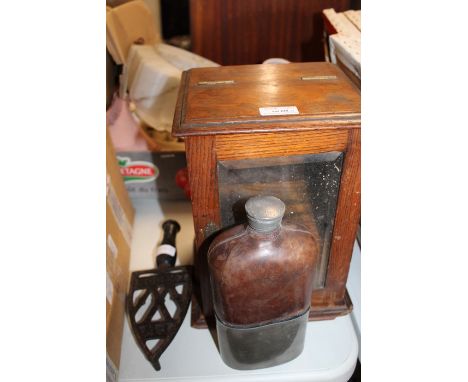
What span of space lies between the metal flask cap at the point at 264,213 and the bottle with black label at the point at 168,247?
0.53 metres

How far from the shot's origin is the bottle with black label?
1107mm

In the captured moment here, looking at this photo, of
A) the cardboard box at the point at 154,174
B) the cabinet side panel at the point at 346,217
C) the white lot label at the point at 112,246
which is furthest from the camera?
the cardboard box at the point at 154,174

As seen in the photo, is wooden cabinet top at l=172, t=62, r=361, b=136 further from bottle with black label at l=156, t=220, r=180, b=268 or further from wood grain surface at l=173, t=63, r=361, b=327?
bottle with black label at l=156, t=220, r=180, b=268

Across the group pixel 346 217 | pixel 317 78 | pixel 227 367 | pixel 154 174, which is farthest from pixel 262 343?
pixel 154 174

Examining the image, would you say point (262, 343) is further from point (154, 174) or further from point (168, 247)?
point (154, 174)

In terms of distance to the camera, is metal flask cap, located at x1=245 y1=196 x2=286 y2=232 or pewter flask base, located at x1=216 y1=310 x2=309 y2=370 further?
pewter flask base, located at x1=216 y1=310 x2=309 y2=370

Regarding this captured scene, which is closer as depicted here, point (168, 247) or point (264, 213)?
point (264, 213)

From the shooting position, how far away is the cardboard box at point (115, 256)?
893 mm

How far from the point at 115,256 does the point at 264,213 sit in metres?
0.57

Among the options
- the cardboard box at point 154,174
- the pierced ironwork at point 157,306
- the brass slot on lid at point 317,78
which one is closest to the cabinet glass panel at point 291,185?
the brass slot on lid at point 317,78

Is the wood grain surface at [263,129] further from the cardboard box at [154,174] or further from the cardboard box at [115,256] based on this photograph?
the cardboard box at [154,174]

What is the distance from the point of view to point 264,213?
620mm

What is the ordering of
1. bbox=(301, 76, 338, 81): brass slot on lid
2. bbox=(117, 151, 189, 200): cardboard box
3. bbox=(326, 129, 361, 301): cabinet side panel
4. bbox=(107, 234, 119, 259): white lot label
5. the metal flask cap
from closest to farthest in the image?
the metal flask cap
bbox=(326, 129, 361, 301): cabinet side panel
bbox=(301, 76, 338, 81): brass slot on lid
bbox=(107, 234, 119, 259): white lot label
bbox=(117, 151, 189, 200): cardboard box

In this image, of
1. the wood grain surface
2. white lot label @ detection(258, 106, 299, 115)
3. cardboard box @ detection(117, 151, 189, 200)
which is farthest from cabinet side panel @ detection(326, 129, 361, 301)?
cardboard box @ detection(117, 151, 189, 200)
